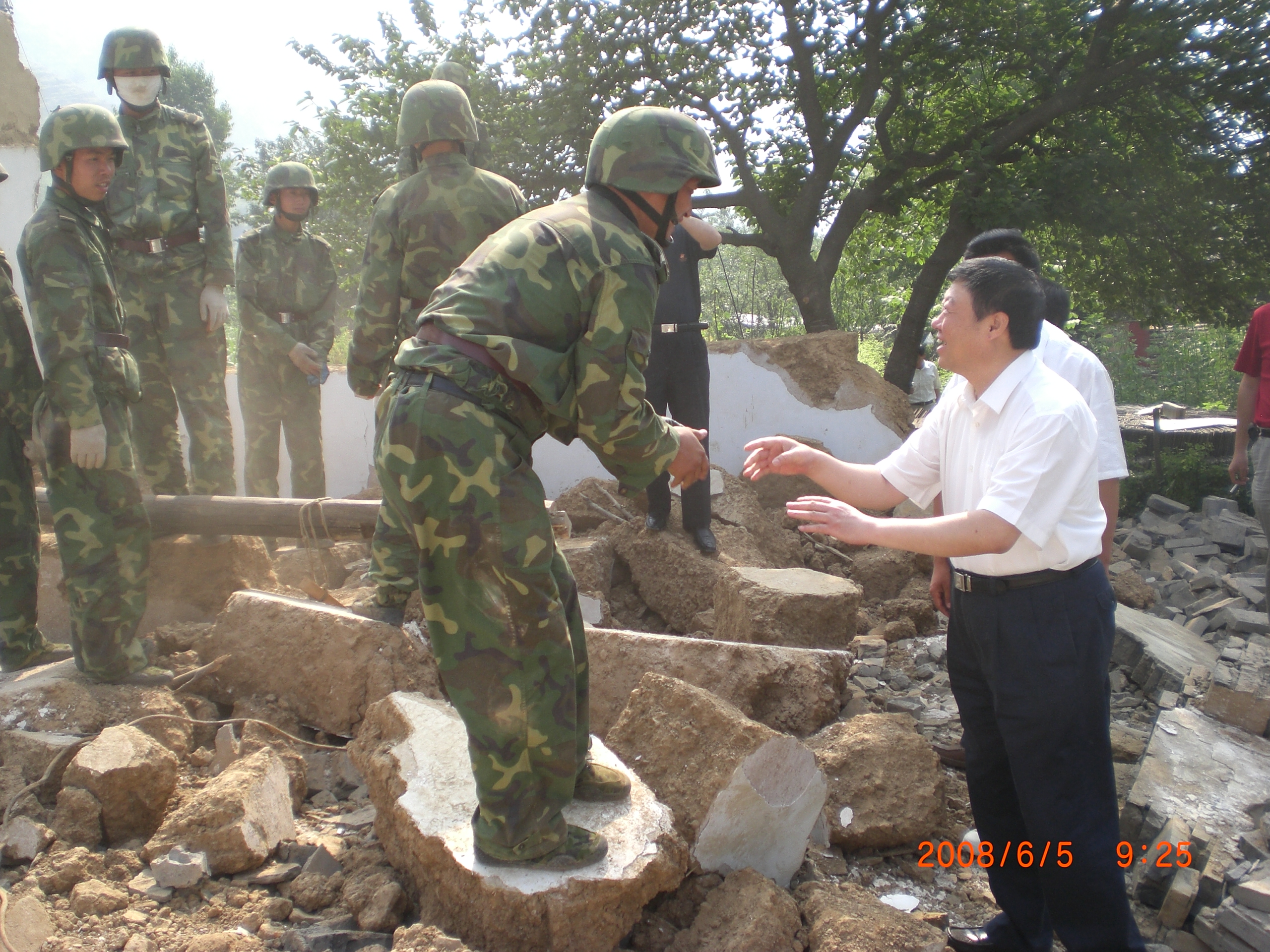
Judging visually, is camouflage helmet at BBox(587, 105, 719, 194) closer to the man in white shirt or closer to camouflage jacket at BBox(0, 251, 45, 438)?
the man in white shirt

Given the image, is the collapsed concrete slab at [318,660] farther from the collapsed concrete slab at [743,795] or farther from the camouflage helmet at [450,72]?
the camouflage helmet at [450,72]

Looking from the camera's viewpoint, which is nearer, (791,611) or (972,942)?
(972,942)

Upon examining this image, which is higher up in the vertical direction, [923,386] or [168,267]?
[168,267]

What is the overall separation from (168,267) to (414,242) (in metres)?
1.52

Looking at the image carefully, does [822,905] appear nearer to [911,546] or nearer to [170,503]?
[911,546]

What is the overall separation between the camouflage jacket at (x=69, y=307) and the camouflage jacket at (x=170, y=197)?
1142mm

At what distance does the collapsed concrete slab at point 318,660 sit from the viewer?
132 inches

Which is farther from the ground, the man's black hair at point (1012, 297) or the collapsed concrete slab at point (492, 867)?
the man's black hair at point (1012, 297)

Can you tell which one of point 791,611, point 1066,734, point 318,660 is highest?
point 1066,734

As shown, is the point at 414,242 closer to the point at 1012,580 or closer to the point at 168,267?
the point at 168,267

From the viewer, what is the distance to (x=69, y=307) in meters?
3.27

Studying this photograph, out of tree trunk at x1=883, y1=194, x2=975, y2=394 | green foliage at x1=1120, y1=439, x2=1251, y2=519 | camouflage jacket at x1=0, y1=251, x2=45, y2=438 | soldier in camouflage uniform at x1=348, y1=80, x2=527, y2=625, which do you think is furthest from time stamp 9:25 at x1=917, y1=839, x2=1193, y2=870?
tree trunk at x1=883, y1=194, x2=975, y2=394

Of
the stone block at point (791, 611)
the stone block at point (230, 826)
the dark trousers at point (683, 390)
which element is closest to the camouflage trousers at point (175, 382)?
the stone block at point (230, 826)

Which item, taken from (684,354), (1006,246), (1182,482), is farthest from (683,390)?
(1182,482)
